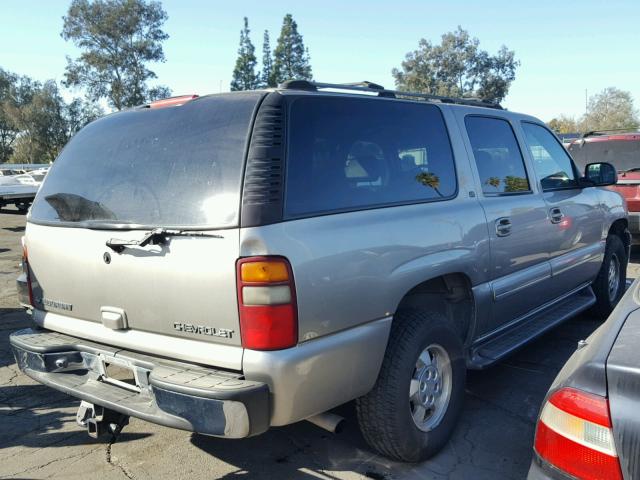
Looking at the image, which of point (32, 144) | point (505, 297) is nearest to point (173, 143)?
point (505, 297)

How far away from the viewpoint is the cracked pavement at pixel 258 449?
9.66 ft

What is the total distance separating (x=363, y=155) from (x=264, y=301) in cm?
108

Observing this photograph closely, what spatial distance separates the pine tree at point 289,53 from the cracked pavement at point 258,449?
6611 cm

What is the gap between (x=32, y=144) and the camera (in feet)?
189

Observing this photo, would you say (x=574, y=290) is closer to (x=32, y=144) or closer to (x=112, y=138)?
(x=112, y=138)

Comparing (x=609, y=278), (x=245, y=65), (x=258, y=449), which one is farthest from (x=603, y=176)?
(x=245, y=65)

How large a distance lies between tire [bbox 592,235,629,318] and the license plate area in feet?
15.0

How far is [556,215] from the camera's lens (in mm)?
4277

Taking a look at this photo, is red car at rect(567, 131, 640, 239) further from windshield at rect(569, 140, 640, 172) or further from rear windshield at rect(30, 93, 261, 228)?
rear windshield at rect(30, 93, 261, 228)

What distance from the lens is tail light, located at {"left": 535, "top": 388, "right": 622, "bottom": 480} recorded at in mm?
1520

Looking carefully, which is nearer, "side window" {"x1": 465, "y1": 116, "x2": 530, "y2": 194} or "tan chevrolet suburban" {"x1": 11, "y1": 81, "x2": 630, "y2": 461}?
"tan chevrolet suburban" {"x1": 11, "y1": 81, "x2": 630, "y2": 461}

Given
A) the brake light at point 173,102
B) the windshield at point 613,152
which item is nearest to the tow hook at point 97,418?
the brake light at point 173,102

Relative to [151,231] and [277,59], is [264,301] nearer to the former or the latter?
[151,231]

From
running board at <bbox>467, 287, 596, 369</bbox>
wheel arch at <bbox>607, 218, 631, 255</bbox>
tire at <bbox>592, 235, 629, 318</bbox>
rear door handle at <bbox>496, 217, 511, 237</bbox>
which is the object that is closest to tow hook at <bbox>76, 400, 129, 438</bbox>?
running board at <bbox>467, 287, 596, 369</bbox>
